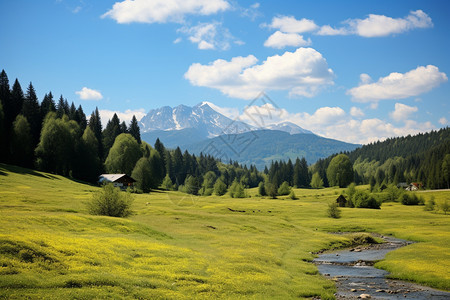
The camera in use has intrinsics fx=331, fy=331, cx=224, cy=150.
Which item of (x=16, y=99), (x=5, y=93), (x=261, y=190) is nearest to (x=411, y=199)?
(x=261, y=190)

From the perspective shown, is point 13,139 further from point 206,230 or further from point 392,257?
point 392,257

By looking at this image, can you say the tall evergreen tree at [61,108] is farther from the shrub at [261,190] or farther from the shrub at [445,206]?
the shrub at [445,206]

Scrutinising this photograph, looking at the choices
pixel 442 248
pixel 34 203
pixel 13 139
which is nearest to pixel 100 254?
pixel 34 203

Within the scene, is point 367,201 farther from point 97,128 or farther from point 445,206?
point 97,128

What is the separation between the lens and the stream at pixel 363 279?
29.4 meters

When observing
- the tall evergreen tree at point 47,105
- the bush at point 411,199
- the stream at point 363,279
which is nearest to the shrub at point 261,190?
the bush at point 411,199

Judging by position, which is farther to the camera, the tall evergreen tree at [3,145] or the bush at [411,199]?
the bush at [411,199]

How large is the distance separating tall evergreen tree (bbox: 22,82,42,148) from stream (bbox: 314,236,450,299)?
123421 mm

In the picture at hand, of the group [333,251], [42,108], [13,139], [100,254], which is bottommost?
[333,251]

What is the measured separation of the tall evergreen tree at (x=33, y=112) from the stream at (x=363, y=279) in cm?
12342

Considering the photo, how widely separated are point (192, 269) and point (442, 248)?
135ft

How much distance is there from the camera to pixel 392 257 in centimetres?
4672

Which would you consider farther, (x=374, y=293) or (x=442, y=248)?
(x=442, y=248)

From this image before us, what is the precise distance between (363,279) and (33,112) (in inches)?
5433
